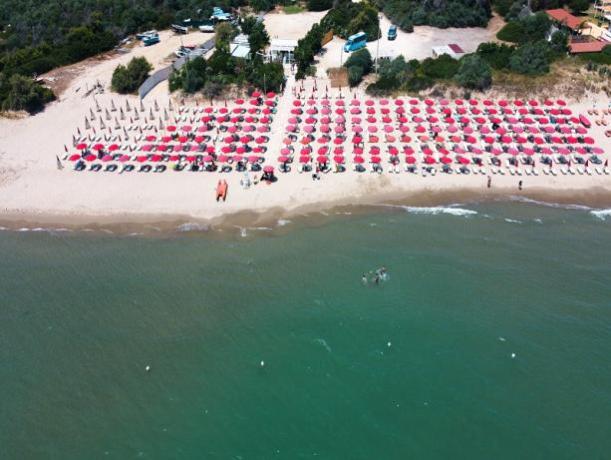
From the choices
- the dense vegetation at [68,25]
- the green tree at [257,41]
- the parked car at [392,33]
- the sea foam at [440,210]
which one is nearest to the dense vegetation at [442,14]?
the parked car at [392,33]

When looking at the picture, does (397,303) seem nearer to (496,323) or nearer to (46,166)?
(496,323)

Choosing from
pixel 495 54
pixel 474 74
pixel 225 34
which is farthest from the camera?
pixel 225 34

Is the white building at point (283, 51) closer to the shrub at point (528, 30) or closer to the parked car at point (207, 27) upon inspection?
the parked car at point (207, 27)

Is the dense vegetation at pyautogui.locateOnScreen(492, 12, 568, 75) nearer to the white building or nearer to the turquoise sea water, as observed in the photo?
the white building

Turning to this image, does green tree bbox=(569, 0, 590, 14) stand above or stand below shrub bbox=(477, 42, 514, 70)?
above

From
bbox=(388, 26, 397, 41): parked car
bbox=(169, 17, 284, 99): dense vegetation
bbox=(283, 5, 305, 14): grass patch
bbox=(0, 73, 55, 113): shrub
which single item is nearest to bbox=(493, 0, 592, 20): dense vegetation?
bbox=(388, 26, 397, 41): parked car

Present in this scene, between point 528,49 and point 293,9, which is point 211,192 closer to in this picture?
point 528,49

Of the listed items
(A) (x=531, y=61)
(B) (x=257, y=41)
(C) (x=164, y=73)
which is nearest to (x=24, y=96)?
(C) (x=164, y=73)
